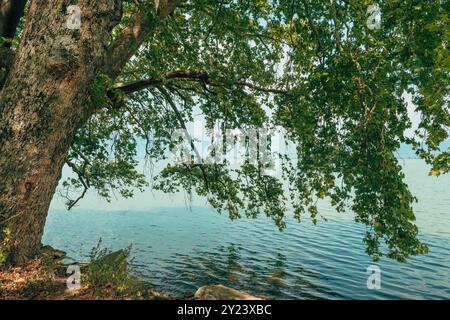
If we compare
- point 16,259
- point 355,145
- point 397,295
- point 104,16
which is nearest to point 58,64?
point 104,16

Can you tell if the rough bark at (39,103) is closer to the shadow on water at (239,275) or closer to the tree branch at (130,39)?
the tree branch at (130,39)

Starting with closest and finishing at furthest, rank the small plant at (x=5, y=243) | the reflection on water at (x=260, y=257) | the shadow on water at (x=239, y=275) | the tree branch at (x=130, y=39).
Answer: the small plant at (x=5, y=243)
the tree branch at (x=130, y=39)
the shadow on water at (x=239, y=275)
the reflection on water at (x=260, y=257)

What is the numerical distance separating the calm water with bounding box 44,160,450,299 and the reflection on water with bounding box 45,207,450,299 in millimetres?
51

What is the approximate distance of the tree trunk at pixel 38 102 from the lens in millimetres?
6414

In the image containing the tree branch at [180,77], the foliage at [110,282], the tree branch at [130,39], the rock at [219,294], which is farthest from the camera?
the tree branch at [180,77]

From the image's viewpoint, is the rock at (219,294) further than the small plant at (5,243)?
Yes

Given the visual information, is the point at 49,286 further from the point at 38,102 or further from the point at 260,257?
the point at 260,257

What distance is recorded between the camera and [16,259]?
6.71 m

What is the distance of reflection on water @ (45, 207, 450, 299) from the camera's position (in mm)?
18047

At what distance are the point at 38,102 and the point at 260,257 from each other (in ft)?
66.7

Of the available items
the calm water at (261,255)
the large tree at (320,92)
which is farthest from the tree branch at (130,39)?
the calm water at (261,255)

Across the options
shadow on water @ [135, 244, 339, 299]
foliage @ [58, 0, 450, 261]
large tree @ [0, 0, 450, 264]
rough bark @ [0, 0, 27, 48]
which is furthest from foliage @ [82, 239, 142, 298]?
shadow on water @ [135, 244, 339, 299]

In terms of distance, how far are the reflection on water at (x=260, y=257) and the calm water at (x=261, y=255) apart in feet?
0.17

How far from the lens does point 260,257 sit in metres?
24.2
